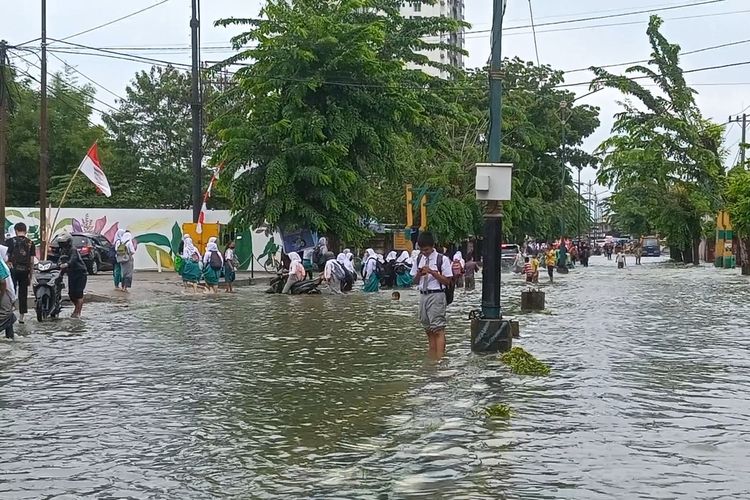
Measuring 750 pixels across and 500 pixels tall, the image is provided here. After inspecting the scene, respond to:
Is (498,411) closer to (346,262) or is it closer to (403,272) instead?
(346,262)

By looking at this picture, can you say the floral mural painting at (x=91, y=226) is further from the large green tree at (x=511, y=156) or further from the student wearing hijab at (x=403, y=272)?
the student wearing hijab at (x=403, y=272)

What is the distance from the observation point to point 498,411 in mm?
9352

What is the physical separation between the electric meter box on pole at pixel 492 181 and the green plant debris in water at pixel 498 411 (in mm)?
4735

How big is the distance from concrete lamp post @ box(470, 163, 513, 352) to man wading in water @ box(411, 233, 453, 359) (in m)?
1.03

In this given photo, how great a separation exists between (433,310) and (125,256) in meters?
14.1

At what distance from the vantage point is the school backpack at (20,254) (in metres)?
17.4

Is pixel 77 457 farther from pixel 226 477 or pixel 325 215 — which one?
pixel 325 215

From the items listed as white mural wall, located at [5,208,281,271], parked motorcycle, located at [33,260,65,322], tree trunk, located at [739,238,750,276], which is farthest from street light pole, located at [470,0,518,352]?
tree trunk, located at [739,238,750,276]

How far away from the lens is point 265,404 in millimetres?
10039

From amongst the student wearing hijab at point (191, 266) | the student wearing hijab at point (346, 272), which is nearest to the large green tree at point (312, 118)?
the student wearing hijab at point (346, 272)

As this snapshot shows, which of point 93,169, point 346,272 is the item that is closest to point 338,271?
point 346,272

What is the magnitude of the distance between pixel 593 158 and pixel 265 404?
67.1 meters

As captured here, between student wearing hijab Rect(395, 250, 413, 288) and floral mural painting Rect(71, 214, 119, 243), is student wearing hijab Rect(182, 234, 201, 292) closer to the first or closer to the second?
student wearing hijab Rect(395, 250, 413, 288)

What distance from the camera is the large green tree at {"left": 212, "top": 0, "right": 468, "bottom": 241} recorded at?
31031mm
